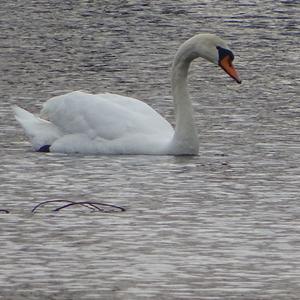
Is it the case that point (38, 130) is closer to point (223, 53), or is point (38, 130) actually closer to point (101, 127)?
point (101, 127)

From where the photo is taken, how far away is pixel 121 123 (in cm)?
1594

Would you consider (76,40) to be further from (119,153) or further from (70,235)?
(70,235)

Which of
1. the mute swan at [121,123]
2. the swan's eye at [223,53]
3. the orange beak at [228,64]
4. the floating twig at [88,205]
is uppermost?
the swan's eye at [223,53]

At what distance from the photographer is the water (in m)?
10.6

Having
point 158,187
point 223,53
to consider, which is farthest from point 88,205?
point 223,53

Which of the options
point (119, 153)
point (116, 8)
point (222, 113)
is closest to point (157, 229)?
point (119, 153)

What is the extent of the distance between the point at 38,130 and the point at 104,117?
0.86m

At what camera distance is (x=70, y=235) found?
12.0 meters

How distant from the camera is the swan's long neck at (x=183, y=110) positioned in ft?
52.3

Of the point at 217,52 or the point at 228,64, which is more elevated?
the point at 217,52

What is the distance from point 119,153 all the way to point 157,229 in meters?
3.86

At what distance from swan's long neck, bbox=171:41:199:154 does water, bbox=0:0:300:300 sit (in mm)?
136

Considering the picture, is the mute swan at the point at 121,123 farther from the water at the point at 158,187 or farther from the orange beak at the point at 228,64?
the water at the point at 158,187

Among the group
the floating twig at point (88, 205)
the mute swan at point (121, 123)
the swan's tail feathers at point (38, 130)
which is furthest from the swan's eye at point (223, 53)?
the floating twig at point (88, 205)
